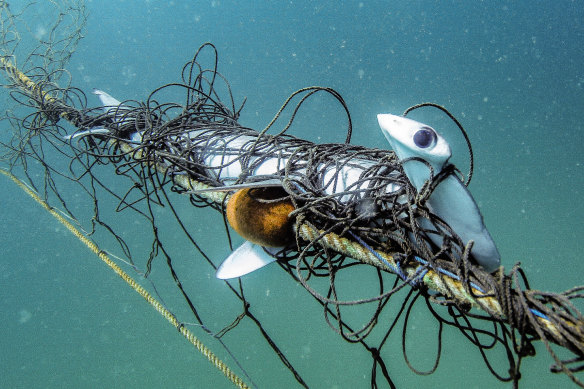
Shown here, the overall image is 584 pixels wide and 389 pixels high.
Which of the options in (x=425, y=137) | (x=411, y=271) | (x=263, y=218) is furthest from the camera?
(x=263, y=218)

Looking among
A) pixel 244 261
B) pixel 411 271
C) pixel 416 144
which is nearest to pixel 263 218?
pixel 244 261

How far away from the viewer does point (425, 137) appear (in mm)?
1135

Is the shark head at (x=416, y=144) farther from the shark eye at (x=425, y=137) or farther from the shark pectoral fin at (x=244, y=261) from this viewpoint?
the shark pectoral fin at (x=244, y=261)

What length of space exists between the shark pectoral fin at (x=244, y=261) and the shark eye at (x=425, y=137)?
95cm

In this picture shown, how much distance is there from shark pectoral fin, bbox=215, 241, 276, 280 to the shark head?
0.87m

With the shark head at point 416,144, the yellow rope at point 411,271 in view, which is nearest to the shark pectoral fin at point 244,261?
the yellow rope at point 411,271

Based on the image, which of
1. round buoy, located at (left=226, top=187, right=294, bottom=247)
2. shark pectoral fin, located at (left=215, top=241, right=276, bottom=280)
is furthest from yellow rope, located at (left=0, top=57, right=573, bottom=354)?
shark pectoral fin, located at (left=215, top=241, right=276, bottom=280)

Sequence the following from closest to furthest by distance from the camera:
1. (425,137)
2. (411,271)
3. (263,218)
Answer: (425,137) → (411,271) → (263,218)

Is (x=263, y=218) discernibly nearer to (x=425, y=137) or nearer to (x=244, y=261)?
(x=244, y=261)

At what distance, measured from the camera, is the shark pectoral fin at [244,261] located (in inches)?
71.1

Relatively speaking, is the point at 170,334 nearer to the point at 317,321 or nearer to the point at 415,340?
the point at 317,321

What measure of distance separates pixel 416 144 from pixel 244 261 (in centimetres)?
108

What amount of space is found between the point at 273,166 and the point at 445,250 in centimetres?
102

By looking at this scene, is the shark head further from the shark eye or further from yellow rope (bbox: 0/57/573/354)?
yellow rope (bbox: 0/57/573/354)
